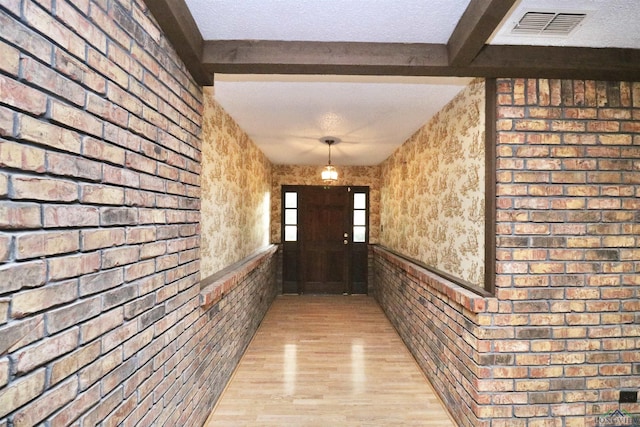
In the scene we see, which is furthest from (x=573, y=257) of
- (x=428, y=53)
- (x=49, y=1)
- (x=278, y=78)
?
(x=49, y=1)

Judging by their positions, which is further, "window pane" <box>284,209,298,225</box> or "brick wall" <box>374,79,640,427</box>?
"window pane" <box>284,209,298,225</box>

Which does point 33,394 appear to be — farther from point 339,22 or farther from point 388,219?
point 388,219

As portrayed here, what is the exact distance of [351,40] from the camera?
1980 millimetres

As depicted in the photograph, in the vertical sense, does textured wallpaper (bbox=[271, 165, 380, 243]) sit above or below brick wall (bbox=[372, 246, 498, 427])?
above

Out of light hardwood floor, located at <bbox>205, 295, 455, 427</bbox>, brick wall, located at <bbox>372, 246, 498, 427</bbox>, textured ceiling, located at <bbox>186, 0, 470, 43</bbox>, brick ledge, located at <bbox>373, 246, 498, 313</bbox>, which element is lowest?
light hardwood floor, located at <bbox>205, 295, 455, 427</bbox>

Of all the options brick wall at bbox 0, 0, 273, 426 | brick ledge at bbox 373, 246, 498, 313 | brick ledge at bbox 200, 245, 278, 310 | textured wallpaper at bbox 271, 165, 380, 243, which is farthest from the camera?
textured wallpaper at bbox 271, 165, 380, 243

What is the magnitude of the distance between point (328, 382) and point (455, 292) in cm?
144

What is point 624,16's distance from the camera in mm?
1689

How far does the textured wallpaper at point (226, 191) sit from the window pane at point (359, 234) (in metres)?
2.18

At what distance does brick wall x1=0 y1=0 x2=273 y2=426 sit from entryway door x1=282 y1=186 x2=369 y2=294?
4.54 meters

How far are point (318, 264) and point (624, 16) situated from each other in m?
5.48

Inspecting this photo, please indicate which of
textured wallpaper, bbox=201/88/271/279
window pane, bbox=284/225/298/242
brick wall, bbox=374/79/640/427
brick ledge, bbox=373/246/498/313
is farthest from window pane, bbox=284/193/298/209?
brick wall, bbox=374/79/640/427

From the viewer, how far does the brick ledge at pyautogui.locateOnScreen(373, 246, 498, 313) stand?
215 centimetres

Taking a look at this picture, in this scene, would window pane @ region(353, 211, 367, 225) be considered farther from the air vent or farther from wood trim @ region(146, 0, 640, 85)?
the air vent
